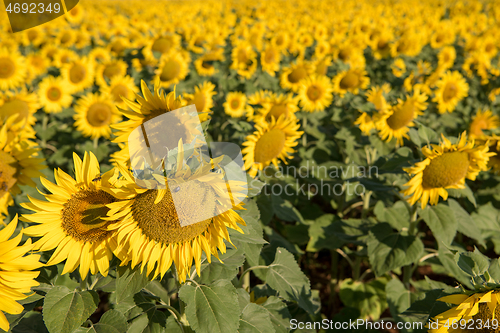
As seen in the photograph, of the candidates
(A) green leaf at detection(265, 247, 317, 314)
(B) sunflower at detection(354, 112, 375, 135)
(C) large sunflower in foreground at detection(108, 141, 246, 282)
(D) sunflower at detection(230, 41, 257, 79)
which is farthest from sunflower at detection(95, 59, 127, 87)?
(C) large sunflower in foreground at detection(108, 141, 246, 282)

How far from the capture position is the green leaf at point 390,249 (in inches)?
97.2

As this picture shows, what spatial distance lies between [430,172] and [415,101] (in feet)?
5.48

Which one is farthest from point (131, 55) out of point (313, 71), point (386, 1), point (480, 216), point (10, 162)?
point (386, 1)

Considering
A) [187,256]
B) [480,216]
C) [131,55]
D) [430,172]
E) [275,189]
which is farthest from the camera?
[131,55]

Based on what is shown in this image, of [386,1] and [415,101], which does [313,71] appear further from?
[386,1]

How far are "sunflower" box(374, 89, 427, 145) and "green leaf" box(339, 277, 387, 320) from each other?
1722mm

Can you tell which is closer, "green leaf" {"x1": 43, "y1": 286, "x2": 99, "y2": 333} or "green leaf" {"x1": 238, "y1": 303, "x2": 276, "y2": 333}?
"green leaf" {"x1": 43, "y1": 286, "x2": 99, "y2": 333}

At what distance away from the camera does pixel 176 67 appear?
539 centimetres

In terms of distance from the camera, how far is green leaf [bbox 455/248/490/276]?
150cm

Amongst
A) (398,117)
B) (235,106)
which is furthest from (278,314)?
(235,106)

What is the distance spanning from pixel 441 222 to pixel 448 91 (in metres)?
3.64

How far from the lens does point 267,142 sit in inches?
115

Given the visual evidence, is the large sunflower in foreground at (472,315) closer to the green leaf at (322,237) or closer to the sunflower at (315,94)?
the green leaf at (322,237)

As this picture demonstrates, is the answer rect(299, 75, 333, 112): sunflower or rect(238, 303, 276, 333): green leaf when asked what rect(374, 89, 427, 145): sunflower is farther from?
rect(238, 303, 276, 333): green leaf
